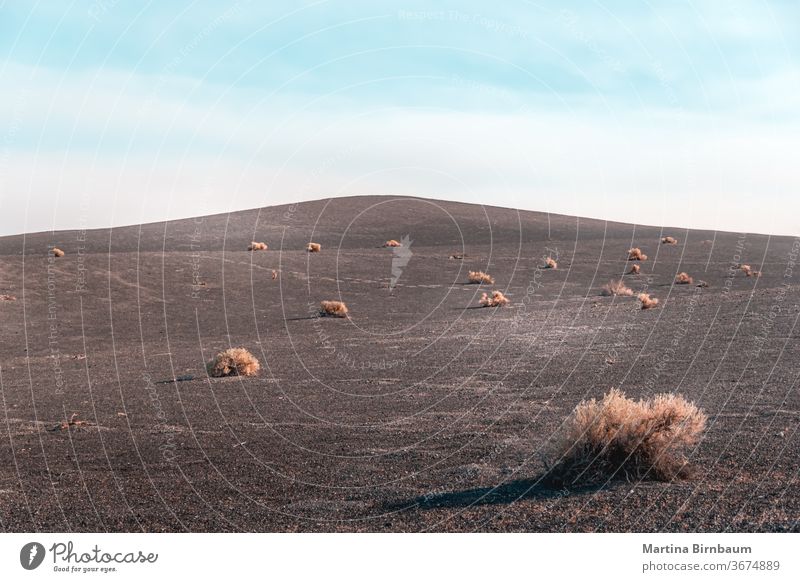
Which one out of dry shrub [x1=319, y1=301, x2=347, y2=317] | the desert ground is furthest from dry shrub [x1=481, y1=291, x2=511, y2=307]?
dry shrub [x1=319, y1=301, x2=347, y2=317]

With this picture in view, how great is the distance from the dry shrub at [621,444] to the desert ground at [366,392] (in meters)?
0.31

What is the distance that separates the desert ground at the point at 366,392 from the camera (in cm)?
998

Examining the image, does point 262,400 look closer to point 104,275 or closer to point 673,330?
point 673,330

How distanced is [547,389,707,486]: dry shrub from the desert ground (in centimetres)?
31

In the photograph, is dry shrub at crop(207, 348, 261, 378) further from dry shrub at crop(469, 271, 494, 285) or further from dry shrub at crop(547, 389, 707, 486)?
dry shrub at crop(469, 271, 494, 285)

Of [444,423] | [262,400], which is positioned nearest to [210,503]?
[444,423]

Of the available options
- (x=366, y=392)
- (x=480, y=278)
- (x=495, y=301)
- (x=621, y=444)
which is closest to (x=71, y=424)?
(x=366, y=392)

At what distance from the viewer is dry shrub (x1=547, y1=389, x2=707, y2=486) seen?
1072cm

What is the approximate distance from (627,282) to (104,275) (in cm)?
2834

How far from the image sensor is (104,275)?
41.6 m

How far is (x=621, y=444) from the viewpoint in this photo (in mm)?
10945
